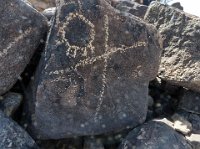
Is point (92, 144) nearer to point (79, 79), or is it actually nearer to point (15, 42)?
point (79, 79)

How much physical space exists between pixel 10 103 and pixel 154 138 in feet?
3.83

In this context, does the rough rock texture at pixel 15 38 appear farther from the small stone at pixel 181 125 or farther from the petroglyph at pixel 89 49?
→ the small stone at pixel 181 125

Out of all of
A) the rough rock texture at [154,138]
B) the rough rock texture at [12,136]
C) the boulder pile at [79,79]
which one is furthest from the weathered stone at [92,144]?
the rough rock texture at [12,136]

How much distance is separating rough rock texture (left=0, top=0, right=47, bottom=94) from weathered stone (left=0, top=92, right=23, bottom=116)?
2.8 inches

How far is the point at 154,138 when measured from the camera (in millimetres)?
2941

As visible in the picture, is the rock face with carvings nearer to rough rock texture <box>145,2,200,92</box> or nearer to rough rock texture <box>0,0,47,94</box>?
rough rock texture <box>0,0,47,94</box>

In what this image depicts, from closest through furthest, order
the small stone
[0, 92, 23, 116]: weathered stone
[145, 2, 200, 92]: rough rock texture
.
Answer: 1. [0, 92, 23, 116]: weathered stone
2. the small stone
3. [145, 2, 200, 92]: rough rock texture

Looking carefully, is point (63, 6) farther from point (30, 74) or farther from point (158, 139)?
point (158, 139)

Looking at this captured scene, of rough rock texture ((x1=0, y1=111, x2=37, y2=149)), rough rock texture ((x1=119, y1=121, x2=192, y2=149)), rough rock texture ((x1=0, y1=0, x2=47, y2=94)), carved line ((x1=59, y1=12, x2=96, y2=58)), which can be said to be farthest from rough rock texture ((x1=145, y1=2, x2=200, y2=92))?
rough rock texture ((x1=0, y1=111, x2=37, y2=149))

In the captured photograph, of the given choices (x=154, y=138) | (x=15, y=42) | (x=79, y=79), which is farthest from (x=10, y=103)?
(x=154, y=138)

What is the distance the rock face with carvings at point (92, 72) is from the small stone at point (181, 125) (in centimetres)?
37

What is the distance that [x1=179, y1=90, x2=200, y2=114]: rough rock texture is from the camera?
3.54m

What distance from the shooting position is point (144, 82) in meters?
3.11

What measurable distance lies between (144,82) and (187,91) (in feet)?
2.15
